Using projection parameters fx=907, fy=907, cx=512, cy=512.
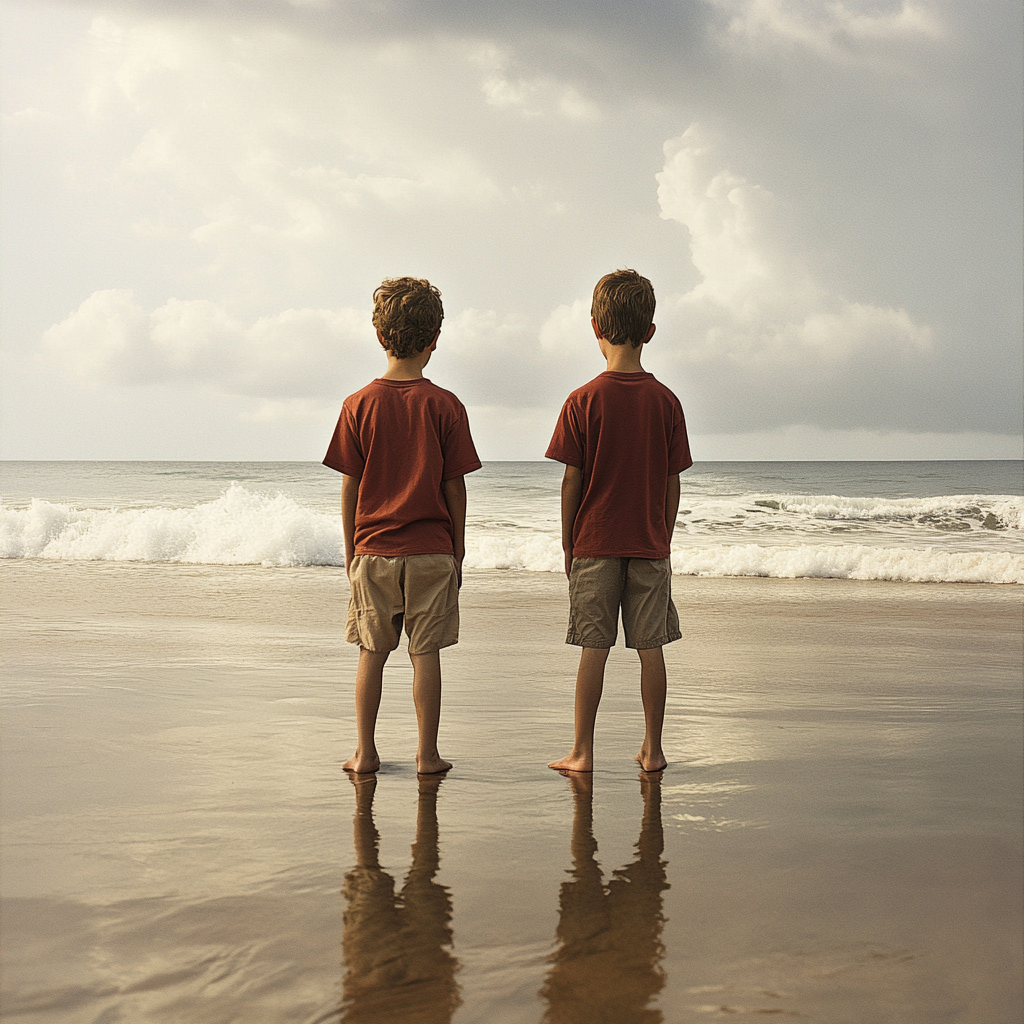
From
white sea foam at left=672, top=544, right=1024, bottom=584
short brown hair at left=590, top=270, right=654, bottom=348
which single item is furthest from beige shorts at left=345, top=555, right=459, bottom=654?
white sea foam at left=672, top=544, right=1024, bottom=584

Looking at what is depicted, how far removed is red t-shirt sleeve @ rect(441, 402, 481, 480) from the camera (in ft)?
10.3

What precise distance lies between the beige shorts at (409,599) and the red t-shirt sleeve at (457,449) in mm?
301

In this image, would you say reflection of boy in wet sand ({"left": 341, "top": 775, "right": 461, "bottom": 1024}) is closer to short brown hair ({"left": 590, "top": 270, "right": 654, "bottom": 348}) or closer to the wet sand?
the wet sand

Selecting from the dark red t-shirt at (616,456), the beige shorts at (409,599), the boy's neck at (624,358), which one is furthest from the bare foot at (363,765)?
the boy's neck at (624,358)

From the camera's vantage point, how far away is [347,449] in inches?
125

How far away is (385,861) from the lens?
2.43 meters

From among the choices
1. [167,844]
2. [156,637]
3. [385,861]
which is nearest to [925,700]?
[385,861]

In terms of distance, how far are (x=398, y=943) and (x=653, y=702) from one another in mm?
1541

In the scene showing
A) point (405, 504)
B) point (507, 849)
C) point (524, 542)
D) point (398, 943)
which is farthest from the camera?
point (524, 542)

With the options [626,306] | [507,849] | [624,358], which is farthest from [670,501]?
[507,849]

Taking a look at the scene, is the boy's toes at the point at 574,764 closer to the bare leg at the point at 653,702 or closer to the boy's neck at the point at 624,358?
the bare leg at the point at 653,702

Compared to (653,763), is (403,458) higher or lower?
higher

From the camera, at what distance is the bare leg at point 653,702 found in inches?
129

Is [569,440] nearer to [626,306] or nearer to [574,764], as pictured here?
[626,306]
